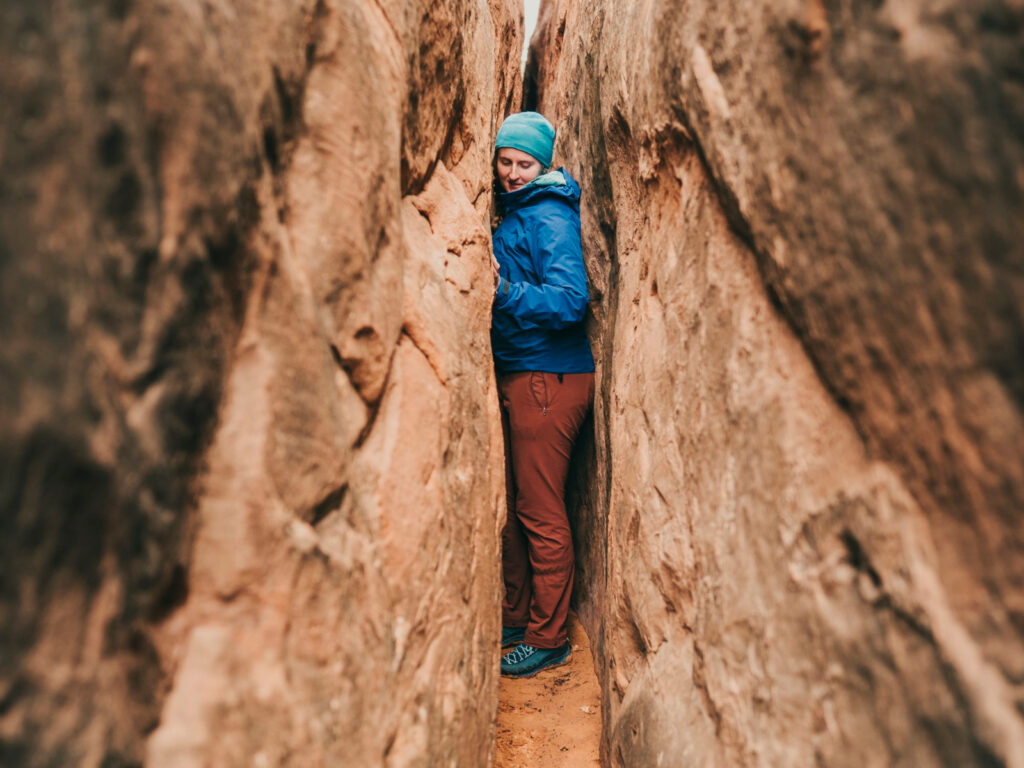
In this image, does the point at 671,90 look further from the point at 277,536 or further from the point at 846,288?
the point at 277,536

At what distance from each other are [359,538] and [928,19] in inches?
60.8

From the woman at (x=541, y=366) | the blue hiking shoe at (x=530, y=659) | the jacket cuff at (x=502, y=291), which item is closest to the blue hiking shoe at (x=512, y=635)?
the woman at (x=541, y=366)

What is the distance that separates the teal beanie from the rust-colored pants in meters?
1.21

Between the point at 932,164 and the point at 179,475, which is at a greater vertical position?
the point at 932,164

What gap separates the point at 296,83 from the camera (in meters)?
1.55

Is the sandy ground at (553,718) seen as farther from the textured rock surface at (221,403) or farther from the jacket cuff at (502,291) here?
the jacket cuff at (502,291)

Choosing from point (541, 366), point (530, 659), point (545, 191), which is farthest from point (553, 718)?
point (545, 191)

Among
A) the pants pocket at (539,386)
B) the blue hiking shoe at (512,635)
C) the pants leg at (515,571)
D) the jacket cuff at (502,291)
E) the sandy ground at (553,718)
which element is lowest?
the sandy ground at (553,718)

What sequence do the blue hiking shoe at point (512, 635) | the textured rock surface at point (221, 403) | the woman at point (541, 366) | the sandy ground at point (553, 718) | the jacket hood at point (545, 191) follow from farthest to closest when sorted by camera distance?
the blue hiking shoe at point (512, 635), the jacket hood at point (545, 191), the woman at point (541, 366), the sandy ground at point (553, 718), the textured rock surface at point (221, 403)

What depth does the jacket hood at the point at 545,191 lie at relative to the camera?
359 cm

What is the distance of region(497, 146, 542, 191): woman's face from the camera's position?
368 centimetres

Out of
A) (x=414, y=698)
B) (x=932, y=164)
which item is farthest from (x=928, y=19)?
(x=414, y=698)

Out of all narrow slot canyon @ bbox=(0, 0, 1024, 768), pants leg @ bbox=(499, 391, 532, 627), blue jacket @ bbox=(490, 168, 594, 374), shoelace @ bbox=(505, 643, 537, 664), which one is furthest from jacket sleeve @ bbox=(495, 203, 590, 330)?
shoelace @ bbox=(505, 643, 537, 664)

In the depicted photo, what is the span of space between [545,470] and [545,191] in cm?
148
